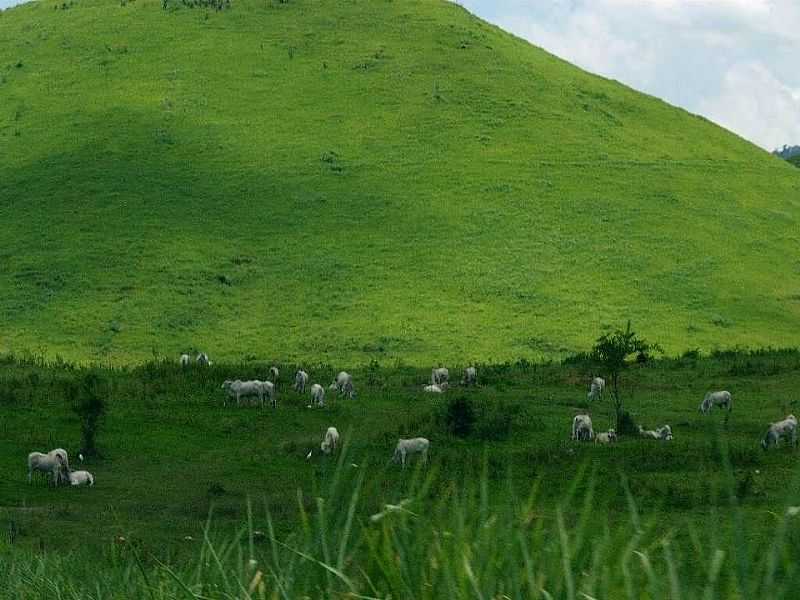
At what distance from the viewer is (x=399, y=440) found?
20.8m

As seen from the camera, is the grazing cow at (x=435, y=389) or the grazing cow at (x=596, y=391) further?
the grazing cow at (x=435, y=389)

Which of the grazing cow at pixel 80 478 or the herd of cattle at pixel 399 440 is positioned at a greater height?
the herd of cattle at pixel 399 440

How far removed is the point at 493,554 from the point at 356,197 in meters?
54.6

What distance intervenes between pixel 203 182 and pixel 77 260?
7.75 m

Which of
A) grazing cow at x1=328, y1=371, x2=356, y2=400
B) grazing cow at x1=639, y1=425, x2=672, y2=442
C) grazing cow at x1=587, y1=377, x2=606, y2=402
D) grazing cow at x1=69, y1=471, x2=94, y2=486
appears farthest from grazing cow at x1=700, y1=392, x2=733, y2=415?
grazing cow at x1=69, y1=471, x2=94, y2=486

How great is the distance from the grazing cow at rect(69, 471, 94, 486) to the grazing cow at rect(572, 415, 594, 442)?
7.39 metres

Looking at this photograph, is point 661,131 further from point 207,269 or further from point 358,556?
point 358,556

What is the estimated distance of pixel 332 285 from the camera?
50656 millimetres

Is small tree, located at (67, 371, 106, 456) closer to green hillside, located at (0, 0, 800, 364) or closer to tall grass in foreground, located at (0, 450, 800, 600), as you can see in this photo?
tall grass in foreground, located at (0, 450, 800, 600)

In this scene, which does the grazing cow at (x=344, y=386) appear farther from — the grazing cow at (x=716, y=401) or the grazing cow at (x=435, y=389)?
the grazing cow at (x=716, y=401)

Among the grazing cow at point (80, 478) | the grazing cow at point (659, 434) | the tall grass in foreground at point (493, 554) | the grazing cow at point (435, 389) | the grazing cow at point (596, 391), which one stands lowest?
the grazing cow at point (80, 478)

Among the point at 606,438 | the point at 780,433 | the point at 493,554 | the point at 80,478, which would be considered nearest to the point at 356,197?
the point at 606,438

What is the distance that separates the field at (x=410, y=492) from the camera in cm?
159

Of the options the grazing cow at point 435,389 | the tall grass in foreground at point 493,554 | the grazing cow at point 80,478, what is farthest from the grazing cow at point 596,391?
the tall grass in foreground at point 493,554
